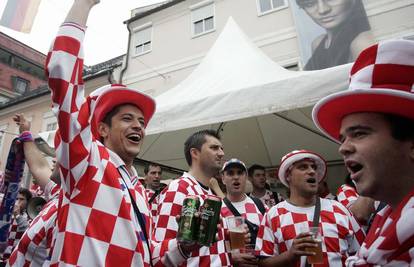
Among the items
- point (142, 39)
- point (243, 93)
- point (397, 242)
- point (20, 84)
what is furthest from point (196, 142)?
point (20, 84)

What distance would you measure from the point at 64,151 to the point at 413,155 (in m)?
1.31

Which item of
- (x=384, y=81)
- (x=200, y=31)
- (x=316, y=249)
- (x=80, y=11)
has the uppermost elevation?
(x=200, y=31)

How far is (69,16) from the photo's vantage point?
119 cm

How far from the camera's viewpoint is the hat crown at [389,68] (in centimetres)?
102

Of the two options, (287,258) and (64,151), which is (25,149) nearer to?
(64,151)

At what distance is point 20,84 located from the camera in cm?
3064

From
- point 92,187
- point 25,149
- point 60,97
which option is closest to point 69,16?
point 60,97

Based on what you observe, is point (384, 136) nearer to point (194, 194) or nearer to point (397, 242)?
point (397, 242)

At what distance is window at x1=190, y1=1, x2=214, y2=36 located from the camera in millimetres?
12555

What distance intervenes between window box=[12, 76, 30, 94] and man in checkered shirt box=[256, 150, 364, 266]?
34975mm

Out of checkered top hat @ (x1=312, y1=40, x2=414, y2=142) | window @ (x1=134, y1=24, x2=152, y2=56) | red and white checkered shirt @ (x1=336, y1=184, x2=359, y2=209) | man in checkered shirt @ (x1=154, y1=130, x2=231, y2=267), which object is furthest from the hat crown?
window @ (x1=134, y1=24, x2=152, y2=56)

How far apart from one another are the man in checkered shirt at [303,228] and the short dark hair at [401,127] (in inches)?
40.1

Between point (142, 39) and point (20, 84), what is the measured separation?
23.7 meters

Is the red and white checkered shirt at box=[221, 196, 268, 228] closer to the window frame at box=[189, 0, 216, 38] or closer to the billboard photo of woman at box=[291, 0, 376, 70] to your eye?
the billboard photo of woman at box=[291, 0, 376, 70]
